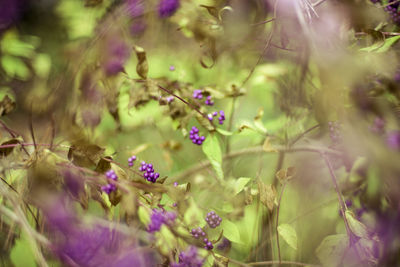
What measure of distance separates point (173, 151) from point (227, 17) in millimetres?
353

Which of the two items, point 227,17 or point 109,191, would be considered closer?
point 109,191

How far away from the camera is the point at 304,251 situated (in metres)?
0.68

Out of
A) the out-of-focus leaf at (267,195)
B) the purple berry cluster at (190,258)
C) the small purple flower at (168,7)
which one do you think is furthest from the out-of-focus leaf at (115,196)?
the small purple flower at (168,7)

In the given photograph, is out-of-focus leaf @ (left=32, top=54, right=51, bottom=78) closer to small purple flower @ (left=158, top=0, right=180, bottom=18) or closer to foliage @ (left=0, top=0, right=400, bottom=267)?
foliage @ (left=0, top=0, right=400, bottom=267)

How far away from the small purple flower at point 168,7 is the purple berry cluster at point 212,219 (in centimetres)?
47

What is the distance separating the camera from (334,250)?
529 millimetres

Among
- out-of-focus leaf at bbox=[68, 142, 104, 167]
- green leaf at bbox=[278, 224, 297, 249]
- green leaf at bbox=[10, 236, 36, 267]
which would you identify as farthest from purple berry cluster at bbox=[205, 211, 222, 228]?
green leaf at bbox=[10, 236, 36, 267]

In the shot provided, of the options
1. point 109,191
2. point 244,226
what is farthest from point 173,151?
point 109,191

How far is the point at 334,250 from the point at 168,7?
2.01 ft

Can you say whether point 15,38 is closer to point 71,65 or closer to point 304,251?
point 71,65

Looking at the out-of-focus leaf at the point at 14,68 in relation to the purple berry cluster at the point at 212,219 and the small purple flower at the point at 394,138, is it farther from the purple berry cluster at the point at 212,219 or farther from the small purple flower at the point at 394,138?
the small purple flower at the point at 394,138

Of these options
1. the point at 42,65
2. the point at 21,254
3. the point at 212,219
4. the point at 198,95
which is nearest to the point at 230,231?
the point at 212,219

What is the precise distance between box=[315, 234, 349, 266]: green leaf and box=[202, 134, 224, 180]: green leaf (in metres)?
0.21

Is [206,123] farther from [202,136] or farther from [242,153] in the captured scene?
[242,153]
